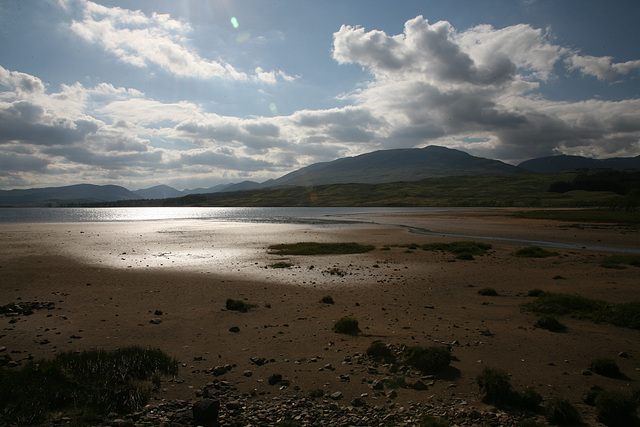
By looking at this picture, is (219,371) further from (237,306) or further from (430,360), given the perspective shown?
(237,306)

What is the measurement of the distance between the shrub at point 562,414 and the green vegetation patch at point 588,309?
887 cm

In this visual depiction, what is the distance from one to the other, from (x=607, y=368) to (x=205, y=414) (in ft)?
35.1

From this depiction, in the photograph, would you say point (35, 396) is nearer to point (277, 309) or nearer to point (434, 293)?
point (277, 309)

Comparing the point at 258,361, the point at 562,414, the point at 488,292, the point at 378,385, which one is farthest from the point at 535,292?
the point at 258,361

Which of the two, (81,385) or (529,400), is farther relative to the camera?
(81,385)

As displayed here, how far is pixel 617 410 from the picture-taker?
715 centimetres

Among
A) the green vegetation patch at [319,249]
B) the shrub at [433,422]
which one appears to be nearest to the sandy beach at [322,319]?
the shrub at [433,422]

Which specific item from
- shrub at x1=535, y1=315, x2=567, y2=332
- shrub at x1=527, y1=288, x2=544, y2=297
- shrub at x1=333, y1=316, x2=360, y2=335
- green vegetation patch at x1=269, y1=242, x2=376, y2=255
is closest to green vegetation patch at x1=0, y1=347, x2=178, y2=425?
shrub at x1=333, y1=316, x2=360, y2=335

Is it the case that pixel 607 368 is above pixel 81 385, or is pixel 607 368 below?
below

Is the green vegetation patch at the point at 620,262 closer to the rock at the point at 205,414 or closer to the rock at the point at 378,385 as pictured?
the rock at the point at 378,385

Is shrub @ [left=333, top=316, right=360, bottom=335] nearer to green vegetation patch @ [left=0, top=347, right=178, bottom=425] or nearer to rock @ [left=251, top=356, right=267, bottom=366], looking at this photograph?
rock @ [left=251, top=356, right=267, bottom=366]

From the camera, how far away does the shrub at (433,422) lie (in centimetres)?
677

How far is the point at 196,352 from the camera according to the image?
11289mm

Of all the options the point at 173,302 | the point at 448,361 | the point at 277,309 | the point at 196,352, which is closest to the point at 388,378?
the point at 448,361
